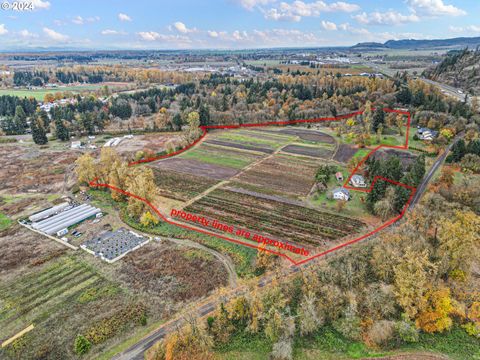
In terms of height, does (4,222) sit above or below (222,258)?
below

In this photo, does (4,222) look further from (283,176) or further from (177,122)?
(177,122)

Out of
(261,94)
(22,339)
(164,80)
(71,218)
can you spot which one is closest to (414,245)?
(22,339)

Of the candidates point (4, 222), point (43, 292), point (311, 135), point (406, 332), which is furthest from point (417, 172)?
point (4, 222)

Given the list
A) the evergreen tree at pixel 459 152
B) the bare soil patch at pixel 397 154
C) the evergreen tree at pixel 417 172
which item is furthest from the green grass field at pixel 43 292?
the evergreen tree at pixel 459 152

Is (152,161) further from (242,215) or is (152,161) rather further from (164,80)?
(164,80)

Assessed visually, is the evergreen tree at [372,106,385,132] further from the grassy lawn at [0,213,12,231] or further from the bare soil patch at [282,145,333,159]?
the grassy lawn at [0,213,12,231]

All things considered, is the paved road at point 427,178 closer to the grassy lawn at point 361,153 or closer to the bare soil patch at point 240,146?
the grassy lawn at point 361,153
